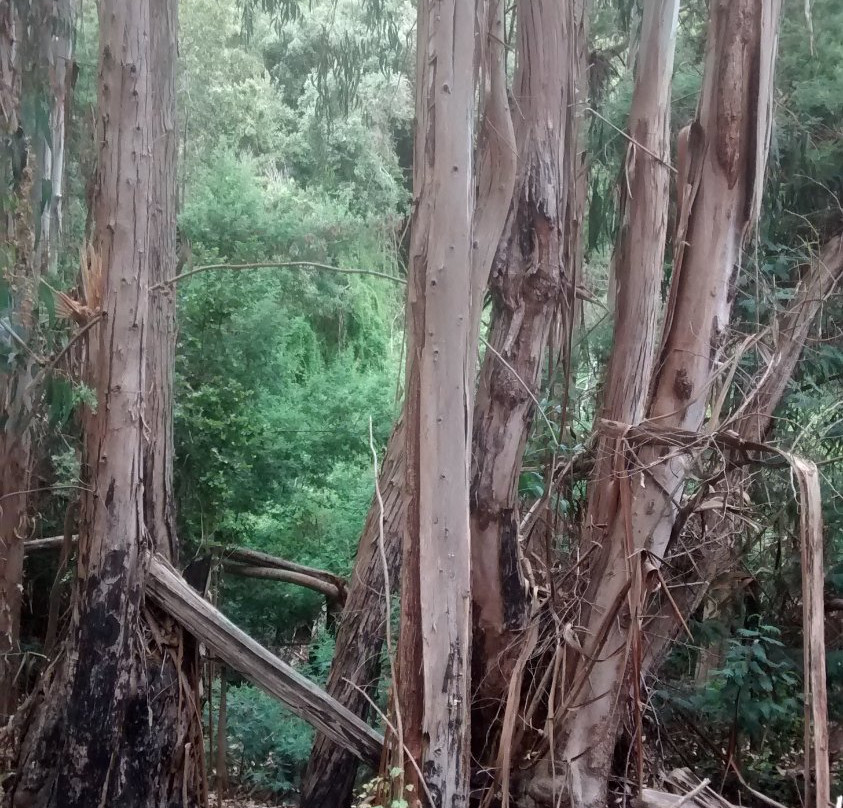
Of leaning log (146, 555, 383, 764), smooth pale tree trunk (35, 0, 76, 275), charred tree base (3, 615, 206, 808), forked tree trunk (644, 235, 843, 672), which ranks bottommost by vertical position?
charred tree base (3, 615, 206, 808)

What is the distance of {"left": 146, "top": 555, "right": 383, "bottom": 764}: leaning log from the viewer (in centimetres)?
402

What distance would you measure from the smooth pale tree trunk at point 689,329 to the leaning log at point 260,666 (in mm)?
983

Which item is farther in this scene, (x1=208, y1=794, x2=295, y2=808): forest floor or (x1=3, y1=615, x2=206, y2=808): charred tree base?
(x1=208, y1=794, x2=295, y2=808): forest floor

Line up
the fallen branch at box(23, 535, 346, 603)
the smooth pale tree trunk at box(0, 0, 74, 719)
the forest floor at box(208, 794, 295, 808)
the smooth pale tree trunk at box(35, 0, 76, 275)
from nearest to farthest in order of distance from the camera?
the smooth pale tree trunk at box(0, 0, 74, 719), the smooth pale tree trunk at box(35, 0, 76, 275), the forest floor at box(208, 794, 295, 808), the fallen branch at box(23, 535, 346, 603)

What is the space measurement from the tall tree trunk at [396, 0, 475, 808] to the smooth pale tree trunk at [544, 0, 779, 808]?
2.05 feet

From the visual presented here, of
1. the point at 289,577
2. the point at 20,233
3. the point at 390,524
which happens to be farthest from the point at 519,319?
the point at 289,577

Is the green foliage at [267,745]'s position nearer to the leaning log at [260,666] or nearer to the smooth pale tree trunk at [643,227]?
the leaning log at [260,666]

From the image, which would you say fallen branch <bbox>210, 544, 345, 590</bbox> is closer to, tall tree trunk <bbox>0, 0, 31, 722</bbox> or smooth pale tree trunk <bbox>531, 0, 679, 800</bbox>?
tall tree trunk <bbox>0, 0, 31, 722</bbox>

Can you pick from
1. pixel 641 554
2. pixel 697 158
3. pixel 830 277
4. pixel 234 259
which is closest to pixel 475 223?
pixel 697 158

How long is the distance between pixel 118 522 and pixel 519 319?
7.16ft

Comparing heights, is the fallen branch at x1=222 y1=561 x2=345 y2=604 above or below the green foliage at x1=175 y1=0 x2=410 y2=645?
below

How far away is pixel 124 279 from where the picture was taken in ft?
14.1

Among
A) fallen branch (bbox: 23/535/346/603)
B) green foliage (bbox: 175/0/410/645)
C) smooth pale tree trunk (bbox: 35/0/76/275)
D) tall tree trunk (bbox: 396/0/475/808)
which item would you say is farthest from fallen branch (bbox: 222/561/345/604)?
tall tree trunk (bbox: 396/0/475/808)

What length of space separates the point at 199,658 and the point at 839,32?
222 inches
